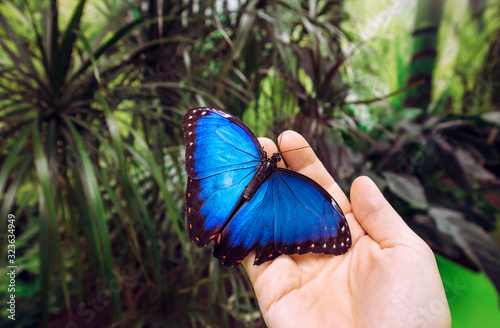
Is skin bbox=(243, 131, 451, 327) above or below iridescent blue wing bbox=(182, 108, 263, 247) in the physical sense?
below

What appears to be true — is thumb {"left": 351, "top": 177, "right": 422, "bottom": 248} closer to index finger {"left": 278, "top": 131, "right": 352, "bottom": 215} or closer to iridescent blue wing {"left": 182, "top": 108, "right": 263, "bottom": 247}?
index finger {"left": 278, "top": 131, "right": 352, "bottom": 215}

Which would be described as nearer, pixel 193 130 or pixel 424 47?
pixel 193 130

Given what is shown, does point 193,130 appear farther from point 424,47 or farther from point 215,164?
point 424,47

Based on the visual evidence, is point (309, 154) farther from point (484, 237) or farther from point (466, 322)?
point (484, 237)

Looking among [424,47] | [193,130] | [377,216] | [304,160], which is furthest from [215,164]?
[424,47]

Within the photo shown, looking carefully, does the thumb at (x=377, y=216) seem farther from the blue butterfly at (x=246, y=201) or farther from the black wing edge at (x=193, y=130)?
the black wing edge at (x=193, y=130)

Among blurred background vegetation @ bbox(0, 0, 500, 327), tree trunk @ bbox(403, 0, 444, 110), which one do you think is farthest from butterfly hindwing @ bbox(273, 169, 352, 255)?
tree trunk @ bbox(403, 0, 444, 110)
